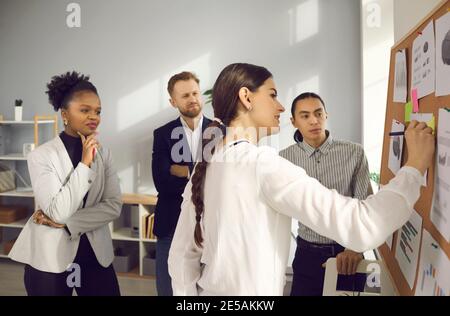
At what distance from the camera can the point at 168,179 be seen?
2652 millimetres

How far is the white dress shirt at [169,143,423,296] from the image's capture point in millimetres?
958

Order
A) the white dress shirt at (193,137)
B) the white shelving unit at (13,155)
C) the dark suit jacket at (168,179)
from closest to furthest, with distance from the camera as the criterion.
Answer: the dark suit jacket at (168,179) → the white dress shirt at (193,137) → the white shelving unit at (13,155)

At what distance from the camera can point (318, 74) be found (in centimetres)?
400

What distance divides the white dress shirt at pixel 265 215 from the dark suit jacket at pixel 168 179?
1.42m

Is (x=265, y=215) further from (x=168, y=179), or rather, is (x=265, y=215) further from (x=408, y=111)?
(x=168, y=179)

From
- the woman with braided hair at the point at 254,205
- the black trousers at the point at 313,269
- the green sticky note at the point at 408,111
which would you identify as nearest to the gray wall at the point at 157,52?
the black trousers at the point at 313,269

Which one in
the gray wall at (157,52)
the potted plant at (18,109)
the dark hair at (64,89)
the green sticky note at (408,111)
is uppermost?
the gray wall at (157,52)

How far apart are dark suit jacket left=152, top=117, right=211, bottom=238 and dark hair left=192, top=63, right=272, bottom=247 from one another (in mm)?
1406

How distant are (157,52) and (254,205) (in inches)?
141

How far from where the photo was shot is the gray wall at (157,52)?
3957 mm

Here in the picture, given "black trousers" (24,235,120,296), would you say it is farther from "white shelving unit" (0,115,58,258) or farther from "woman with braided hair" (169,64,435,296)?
"white shelving unit" (0,115,58,258)

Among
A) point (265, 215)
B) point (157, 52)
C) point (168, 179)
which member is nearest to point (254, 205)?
point (265, 215)

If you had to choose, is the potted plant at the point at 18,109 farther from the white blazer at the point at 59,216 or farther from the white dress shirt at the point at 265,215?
the white dress shirt at the point at 265,215
